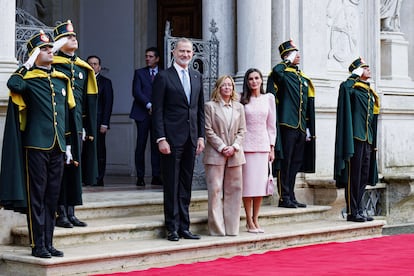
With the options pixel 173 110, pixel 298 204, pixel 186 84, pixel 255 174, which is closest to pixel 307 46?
pixel 298 204

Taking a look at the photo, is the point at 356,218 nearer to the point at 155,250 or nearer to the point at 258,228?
the point at 258,228

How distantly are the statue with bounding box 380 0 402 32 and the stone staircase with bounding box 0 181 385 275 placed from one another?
4253mm

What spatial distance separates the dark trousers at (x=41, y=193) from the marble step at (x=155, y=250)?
21 centimetres

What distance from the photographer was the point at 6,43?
9.73 metres

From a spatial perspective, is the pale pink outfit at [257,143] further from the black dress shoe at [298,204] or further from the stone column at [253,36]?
the stone column at [253,36]

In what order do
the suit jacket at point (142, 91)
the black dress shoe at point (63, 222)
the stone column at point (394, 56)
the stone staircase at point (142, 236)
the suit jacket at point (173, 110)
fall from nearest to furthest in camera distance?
the stone staircase at point (142, 236)
the black dress shoe at point (63, 222)
the suit jacket at point (173, 110)
the suit jacket at point (142, 91)
the stone column at point (394, 56)

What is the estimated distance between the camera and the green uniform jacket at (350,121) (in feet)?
39.0

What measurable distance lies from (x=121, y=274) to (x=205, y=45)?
4.68 metres

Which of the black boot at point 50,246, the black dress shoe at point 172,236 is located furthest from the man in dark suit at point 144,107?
the black boot at point 50,246

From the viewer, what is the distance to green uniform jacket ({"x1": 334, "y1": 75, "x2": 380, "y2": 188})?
468 inches

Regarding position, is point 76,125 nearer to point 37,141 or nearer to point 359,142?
point 37,141

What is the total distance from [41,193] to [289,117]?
4045 millimetres

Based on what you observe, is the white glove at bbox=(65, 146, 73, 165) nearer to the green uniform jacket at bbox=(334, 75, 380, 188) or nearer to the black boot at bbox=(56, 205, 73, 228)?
the black boot at bbox=(56, 205, 73, 228)

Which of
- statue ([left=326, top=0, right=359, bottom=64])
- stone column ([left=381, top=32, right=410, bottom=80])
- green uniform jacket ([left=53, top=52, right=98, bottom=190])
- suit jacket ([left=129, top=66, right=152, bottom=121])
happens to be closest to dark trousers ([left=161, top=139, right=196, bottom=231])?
green uniform jacket ([left=53, top=52, right=98, bottom=190])
